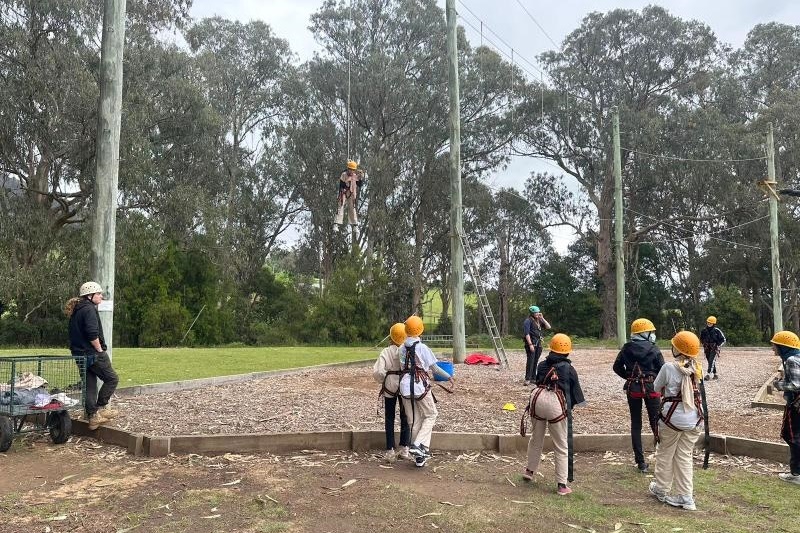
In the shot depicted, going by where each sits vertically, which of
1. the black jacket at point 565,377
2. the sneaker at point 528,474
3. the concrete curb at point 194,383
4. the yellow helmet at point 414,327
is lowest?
the sneaker at point 528,474

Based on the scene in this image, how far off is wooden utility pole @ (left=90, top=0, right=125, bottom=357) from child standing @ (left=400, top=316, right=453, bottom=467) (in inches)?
185

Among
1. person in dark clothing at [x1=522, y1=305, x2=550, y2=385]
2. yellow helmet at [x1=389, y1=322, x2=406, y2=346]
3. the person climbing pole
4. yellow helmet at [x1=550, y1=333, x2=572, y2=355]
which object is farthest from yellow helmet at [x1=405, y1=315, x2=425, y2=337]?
the person climbing pole

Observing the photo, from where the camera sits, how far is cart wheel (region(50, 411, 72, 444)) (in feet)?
24.0

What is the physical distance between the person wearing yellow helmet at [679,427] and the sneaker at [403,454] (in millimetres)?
2318

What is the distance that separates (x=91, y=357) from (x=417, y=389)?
4.16 m

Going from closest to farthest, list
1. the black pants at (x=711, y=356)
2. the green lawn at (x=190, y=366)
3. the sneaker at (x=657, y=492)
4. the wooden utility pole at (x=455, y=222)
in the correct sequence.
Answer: the sneaker at (x=657, y=492) → the green lawn at (x=190, y=366) → the black pants at (x=711, y=356) → the wooden utility pole at (x=455, y=222)

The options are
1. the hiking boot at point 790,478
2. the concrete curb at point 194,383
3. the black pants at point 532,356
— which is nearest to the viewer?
the hiking boot at point 790,478

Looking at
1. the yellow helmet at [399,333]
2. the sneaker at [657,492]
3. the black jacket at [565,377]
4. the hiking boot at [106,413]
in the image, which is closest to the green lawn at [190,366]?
the hiking boot at [106,413]

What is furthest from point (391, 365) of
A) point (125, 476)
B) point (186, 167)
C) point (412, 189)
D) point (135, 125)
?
point (412, 189)

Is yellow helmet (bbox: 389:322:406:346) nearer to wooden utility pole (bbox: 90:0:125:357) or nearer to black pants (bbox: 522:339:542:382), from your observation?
wooden utility pole (bbox: 90:0:125:357)

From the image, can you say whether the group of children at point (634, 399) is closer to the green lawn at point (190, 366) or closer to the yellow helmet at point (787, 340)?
the yellow helmet at point (787, 340)

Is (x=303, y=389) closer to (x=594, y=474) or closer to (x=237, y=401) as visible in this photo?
(x=237, y=401)

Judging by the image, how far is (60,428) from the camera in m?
7.33

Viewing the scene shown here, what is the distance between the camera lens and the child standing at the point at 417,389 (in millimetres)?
6266
